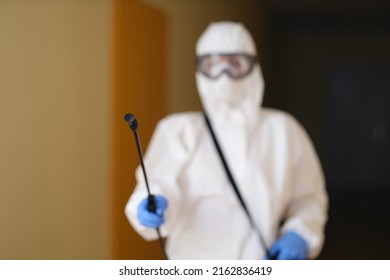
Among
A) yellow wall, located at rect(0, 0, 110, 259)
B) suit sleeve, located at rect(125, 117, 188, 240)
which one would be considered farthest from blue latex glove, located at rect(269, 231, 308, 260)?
yellow wall, located at rect(0, 0, 110, 259)

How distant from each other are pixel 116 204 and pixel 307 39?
4257 millimetres

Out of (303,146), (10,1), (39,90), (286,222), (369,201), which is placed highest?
(10,1)

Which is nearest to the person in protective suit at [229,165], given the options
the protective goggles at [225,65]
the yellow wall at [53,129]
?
the protective goggles at [225,65]

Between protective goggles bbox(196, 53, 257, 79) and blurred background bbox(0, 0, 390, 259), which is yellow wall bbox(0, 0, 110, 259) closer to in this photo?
blurred background bbox(0, 0, 390, 259)

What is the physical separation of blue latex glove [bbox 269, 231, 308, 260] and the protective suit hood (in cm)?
29

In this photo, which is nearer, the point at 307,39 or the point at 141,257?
the point at 141,257

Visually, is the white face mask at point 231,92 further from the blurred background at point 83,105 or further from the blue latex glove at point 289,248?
the blue latex glove at point 289,248

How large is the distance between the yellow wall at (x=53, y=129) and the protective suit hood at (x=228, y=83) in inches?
9.2

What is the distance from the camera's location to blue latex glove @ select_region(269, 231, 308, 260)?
3.87 feet
